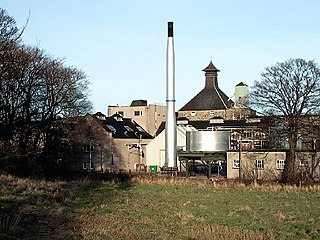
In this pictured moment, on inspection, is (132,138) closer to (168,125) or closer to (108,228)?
(168,125)

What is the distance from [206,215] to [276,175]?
121ft

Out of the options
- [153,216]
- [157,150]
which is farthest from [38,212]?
[157,150]

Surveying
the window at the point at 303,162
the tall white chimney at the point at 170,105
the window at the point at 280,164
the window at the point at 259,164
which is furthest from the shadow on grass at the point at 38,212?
the window at the point at 259,164

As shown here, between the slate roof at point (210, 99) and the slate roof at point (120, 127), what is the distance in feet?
67.9

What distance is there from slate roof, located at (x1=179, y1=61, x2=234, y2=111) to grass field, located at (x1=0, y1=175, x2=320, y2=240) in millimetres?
73269

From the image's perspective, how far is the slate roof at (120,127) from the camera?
75.6m

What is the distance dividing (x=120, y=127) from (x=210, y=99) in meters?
27.9

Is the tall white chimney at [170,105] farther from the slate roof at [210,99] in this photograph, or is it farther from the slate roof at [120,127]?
the slate roof at [210,99]

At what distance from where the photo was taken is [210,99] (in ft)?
336

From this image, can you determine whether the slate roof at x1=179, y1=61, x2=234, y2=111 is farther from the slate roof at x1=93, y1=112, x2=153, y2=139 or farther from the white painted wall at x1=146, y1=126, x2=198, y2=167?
the white painted wall at x1=146, y1=126, x2=198, y2=167

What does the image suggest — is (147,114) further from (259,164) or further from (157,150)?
(259,164)

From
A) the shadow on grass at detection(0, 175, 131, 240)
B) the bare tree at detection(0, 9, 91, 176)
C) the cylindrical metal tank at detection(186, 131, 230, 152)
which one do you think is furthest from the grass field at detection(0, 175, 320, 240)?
the cylindrical metal tank at detection(186, 131, 230, 152)

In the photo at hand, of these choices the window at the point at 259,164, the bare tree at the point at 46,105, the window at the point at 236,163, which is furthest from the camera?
the window at the point at 236,163

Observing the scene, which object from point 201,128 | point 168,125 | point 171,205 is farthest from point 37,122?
point 201,128
